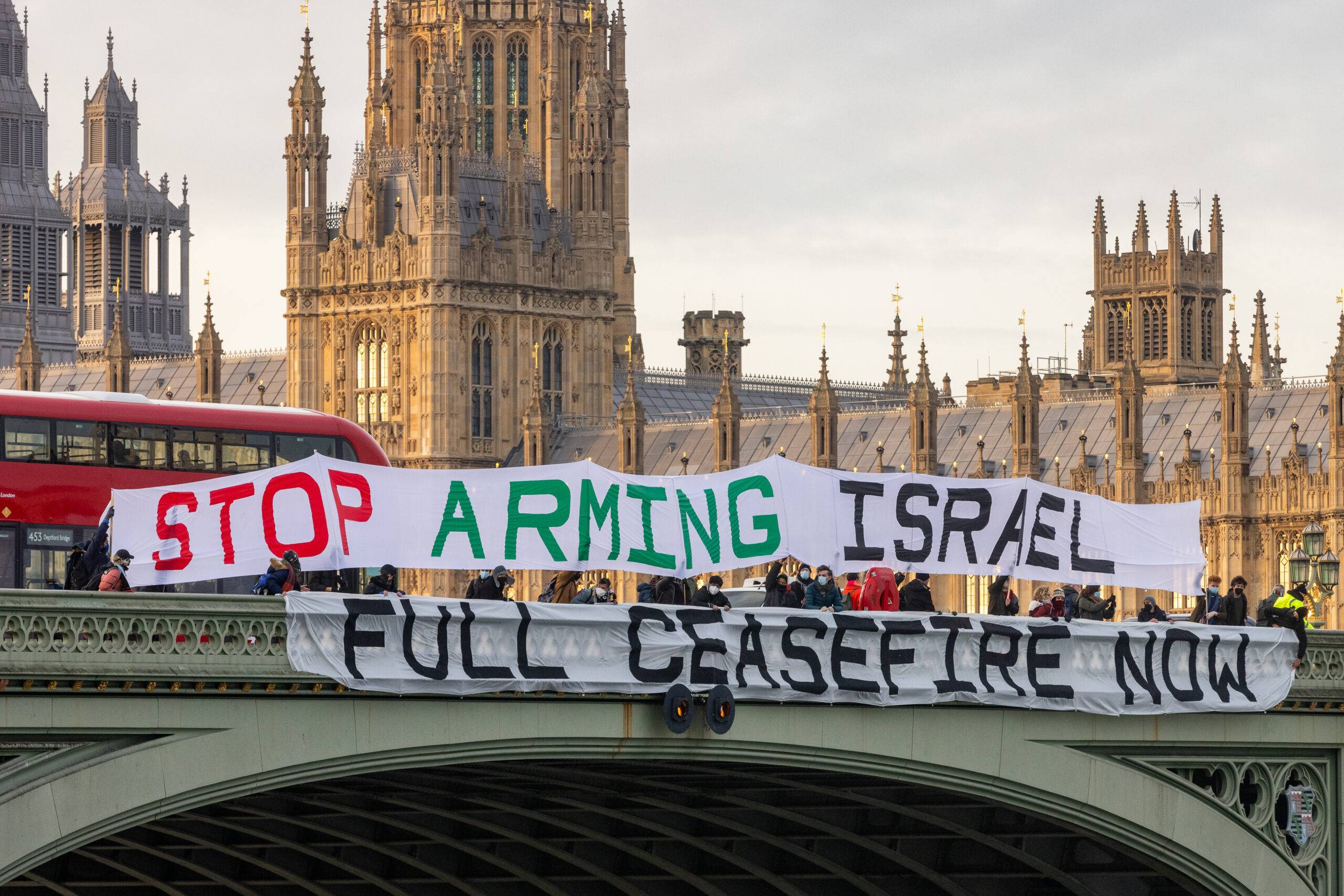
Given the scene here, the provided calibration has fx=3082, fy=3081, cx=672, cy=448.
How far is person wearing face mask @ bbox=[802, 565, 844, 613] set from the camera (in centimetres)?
3797

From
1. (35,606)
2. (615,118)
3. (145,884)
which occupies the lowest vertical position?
(145,884)

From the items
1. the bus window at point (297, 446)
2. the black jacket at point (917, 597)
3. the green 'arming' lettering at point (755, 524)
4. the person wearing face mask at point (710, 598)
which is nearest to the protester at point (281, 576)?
the person wearing face mask at point (710, 598)

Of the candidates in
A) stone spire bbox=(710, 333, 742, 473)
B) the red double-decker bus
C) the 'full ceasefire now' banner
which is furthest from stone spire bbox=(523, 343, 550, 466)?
the 'full ceasefire now' banner

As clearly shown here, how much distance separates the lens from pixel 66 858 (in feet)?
194

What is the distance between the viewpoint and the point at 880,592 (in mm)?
38938

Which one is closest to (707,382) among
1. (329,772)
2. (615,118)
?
(615,118)

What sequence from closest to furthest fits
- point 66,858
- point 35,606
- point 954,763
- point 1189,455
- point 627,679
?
point 35,606 → point 627,679 → point 954,763 → point 66,858 → point 1189,455

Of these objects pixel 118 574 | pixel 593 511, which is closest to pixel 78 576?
pixel 118 574

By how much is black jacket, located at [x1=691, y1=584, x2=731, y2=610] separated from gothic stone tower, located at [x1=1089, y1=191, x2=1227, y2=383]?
109770mm

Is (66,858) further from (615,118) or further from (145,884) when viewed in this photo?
(615,118)

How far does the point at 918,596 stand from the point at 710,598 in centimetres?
281

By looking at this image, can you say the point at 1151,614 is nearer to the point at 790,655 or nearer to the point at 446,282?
the point at 790,655

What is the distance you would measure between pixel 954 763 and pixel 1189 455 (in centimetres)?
6747

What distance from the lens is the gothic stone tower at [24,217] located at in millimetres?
171250
